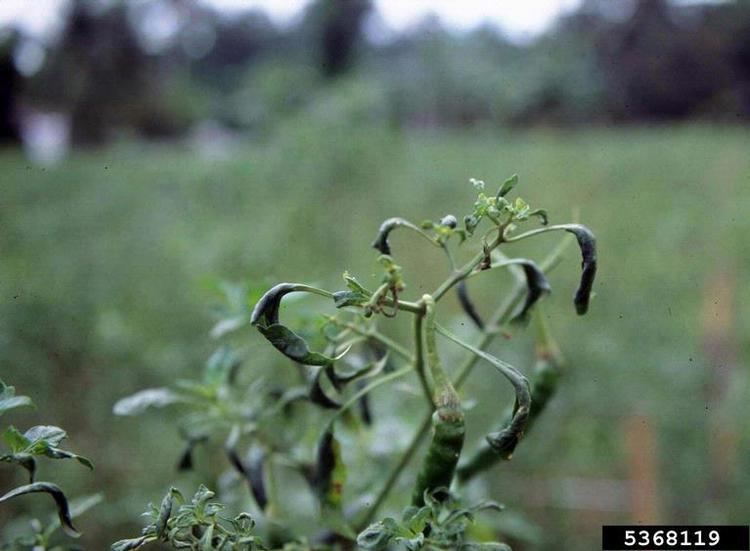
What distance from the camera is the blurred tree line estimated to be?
5.85m

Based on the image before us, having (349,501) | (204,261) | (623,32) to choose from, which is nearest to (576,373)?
(204,261)

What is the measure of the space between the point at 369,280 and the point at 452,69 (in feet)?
19.6

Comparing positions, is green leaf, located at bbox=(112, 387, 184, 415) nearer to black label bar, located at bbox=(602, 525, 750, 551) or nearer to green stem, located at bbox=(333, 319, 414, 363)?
green stem, located at bbox=(333, 319, 414, 363)

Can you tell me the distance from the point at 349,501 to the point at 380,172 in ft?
11.3

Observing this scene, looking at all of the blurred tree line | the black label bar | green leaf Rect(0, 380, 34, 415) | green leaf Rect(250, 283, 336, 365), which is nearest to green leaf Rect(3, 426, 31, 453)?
green leaf Rect(0, 380, 34, 415)

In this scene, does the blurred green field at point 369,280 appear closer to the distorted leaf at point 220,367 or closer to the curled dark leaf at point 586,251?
the distorted leaf at point 220,367

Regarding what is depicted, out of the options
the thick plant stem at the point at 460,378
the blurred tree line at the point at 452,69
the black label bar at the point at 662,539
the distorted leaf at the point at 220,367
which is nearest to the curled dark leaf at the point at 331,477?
the thick plant stem at the point at 460,378

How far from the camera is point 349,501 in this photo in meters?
0.69

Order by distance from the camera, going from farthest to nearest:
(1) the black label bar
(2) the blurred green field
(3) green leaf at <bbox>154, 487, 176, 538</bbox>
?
(2) the blurred green field < (1) the black label bar < (3) green leaf at <bbox>154, 487, 176, 538</bbox>

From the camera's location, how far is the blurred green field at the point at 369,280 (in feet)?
5.10

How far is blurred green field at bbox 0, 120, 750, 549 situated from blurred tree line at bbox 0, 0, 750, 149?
1076 millimetres

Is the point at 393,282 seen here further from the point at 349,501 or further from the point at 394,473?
the point at 349,501

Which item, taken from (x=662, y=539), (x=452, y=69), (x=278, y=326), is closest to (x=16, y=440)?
(x=278, y=326)

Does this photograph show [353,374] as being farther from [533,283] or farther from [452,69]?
[452,69]
